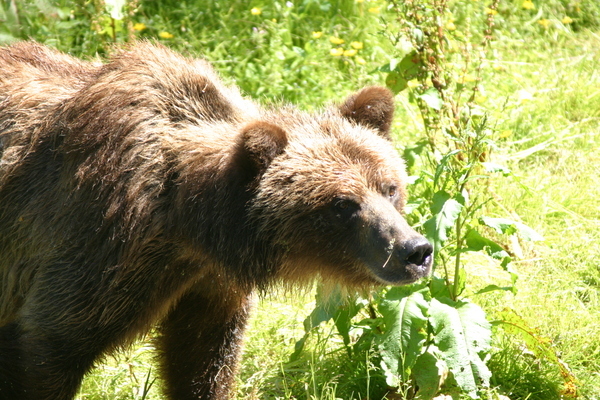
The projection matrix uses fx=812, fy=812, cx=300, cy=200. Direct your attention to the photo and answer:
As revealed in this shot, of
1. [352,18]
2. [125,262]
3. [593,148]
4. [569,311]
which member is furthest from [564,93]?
[125,262]

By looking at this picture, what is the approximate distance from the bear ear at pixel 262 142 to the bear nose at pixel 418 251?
94 cm

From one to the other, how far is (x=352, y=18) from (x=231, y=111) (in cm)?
522

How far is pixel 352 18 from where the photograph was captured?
10008 millimetres

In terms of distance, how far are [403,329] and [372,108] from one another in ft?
4.66

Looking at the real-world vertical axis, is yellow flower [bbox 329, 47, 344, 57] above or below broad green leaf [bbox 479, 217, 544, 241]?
below

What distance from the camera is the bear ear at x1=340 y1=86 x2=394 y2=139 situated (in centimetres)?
524

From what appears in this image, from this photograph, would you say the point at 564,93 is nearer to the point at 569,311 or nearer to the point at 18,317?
the point at 569,311

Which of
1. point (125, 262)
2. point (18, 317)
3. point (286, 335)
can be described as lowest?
point (286, 335)

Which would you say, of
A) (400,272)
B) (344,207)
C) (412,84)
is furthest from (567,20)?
(400,272)

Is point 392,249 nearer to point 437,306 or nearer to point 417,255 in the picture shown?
point 417,255

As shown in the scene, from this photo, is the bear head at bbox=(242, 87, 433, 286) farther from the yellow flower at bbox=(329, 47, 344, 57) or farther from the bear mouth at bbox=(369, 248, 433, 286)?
the yellow flower at bbox=(329, 47, 344, 57)

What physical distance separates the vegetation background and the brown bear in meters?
0.66

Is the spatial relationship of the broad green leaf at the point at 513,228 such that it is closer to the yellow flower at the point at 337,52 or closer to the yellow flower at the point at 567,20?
the yellow flower at the point at 337,52

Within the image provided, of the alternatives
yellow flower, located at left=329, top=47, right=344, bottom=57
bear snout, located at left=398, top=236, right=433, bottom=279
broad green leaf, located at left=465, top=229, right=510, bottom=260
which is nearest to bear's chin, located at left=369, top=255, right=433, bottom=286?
bear snout, located at left=398, top=236, right=433, bottom=279
